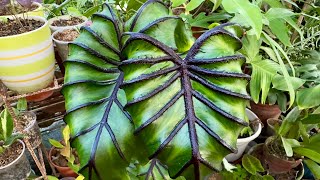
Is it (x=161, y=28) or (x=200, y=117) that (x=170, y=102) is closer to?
(x=200, y=117)

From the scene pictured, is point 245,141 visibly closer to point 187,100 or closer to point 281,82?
point 281,82

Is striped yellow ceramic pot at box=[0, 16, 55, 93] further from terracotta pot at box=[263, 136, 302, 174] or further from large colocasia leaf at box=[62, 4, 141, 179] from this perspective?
terracotta pot at box=[263, 136, 302, 174]

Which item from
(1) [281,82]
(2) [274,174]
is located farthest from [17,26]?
(2) [274,174]

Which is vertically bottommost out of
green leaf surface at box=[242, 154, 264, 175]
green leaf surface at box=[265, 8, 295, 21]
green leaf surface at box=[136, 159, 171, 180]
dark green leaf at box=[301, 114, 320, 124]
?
green leaf surface at box=[242, 154, 264, 175]

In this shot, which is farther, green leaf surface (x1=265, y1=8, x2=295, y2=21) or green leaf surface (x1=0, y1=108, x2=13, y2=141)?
green leaf surface (x1=0, y1=108, x2=13, y2=141)

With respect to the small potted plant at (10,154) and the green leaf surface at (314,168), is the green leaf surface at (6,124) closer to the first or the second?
the small potted plant at (10,154)

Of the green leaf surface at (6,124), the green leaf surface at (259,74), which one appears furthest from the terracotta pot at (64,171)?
the green leaf surface at (259,74)

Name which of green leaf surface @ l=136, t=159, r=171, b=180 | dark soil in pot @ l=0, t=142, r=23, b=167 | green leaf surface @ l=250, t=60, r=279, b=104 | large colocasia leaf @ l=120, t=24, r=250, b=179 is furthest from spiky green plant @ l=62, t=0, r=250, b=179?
dark soil in pot @ l=0, t=142, r=23, b=167
